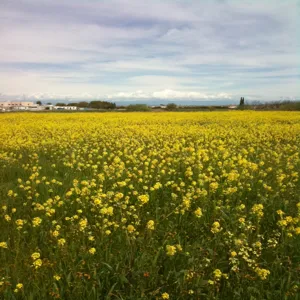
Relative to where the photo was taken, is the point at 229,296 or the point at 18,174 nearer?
the point at 229,296

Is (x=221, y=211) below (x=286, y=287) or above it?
above

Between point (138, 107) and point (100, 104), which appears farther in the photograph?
point (100, 104)

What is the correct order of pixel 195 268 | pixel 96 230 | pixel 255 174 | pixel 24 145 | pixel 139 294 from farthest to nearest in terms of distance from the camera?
pixel 24 145
pixel 255 174
pixel 96 230
pixel 195 268
pixel 139 294

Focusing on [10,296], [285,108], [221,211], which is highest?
[285,108]

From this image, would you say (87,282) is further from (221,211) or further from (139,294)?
(221,211)

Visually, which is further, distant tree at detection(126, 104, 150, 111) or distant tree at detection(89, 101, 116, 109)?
distant tree at detection(89, 101, 116, 109)

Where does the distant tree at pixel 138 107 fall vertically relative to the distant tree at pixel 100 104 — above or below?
below

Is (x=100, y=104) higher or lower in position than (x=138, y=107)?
higher

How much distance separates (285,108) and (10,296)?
4250 centimetres

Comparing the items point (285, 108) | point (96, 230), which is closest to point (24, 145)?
point (96, 230)

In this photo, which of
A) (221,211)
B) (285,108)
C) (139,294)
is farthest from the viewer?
(285,108)

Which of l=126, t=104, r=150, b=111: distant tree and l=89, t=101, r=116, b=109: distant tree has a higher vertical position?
l=89, t=101, r=116, b=109: distant tree

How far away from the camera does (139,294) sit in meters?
2.88

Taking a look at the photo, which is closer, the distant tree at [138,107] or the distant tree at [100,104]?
the distant tree at [138,107]
